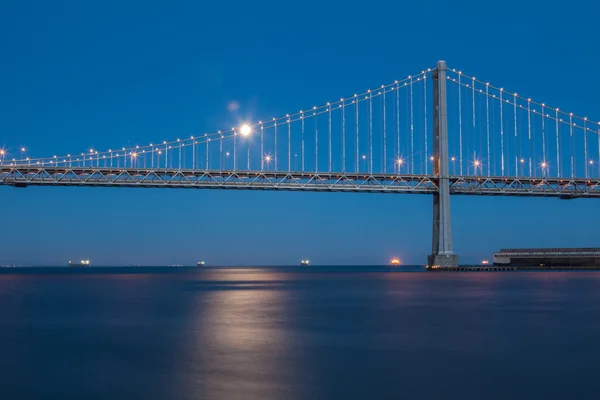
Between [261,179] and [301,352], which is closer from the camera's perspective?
[301,352]

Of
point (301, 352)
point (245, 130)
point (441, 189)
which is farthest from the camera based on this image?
point (245, 130)

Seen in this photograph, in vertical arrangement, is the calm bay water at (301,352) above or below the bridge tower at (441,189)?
below

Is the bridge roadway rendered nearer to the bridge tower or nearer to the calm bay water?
the bridge tower

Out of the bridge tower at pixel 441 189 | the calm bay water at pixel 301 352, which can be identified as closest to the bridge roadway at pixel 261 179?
the bridge tower at pixel 441 189

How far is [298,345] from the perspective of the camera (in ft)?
46.2

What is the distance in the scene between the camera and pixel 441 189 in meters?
59.7

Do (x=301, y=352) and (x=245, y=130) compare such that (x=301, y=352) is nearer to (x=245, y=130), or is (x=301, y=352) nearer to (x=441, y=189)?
(x=441, y=189)

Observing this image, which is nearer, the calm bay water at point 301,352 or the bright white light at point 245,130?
the calm bay water at point 301,352

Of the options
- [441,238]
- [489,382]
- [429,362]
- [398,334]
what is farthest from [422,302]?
[441,238]

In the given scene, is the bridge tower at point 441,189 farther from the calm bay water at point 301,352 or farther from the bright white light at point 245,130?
the calm bay water at point 301,352

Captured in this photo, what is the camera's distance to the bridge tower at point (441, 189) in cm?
5909

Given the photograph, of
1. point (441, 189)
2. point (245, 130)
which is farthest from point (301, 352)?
point (245, 130)

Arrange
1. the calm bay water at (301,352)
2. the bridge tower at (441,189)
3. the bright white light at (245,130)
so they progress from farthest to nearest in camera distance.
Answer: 1. the bright white light at (245,130)
2. the bridge tower at (441,189)
3. the calm bay water at (301,352)

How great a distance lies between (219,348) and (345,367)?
3146 millimetres
